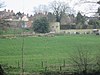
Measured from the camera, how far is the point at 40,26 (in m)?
95.8

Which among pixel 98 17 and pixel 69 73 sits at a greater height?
pixel 98 17

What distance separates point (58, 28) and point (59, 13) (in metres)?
7.23

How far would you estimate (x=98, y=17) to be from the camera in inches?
690

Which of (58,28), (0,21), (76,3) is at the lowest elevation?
(58,28)

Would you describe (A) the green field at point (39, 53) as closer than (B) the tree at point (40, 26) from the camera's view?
Yes

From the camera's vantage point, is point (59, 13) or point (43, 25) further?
point (59, 13)

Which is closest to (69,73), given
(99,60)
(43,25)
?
(99,60)

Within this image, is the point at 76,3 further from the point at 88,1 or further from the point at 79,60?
the point at 79,60

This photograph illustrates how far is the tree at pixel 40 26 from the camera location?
9281 cm

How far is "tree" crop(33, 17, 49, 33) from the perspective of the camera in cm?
9281

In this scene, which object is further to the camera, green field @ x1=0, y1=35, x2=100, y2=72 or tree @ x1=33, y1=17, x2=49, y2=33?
tree @ x1=33, y1=17, x2=49, y2=33

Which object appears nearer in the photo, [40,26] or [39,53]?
[39,53]

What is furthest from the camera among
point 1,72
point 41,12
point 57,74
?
point 41,12

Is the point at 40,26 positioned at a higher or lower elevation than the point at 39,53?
lower
